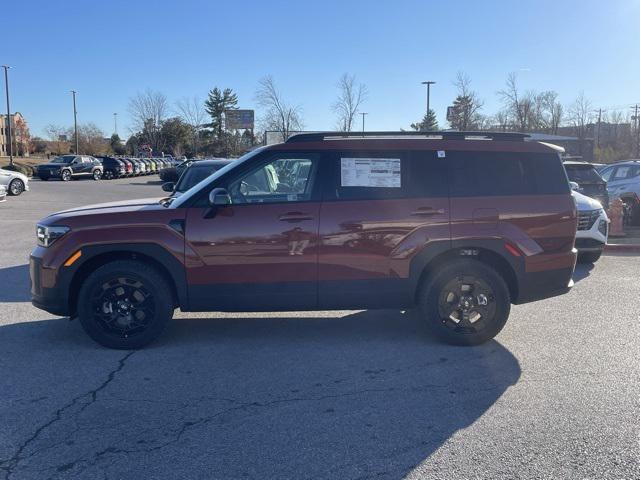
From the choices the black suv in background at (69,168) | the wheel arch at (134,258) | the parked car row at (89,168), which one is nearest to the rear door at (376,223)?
the wheel arch at (134,258)

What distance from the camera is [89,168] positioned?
42.0 metres

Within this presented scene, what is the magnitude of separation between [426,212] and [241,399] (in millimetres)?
2437

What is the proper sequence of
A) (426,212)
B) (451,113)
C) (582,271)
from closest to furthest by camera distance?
(426,212) → (582,271) → (451,113)

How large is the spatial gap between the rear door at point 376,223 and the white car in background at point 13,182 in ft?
76.7

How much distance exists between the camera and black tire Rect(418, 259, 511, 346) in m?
5.46

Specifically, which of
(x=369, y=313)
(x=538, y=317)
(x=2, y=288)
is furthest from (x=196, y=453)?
(x=2, y=288)

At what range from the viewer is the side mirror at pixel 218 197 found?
5145mm

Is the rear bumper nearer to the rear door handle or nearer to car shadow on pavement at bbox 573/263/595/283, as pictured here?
the rear door handle

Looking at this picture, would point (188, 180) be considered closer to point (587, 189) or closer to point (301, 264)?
point (301, 264)

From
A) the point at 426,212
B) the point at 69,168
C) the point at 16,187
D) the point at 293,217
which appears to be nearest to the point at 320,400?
the point at 293,217

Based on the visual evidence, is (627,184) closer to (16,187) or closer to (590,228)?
(590,228)

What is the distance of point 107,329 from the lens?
17.5 feet

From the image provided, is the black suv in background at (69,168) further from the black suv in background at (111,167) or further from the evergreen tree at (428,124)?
the evergreen tree at (428,124)

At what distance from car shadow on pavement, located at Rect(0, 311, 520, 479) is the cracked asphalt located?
0.01 meters
